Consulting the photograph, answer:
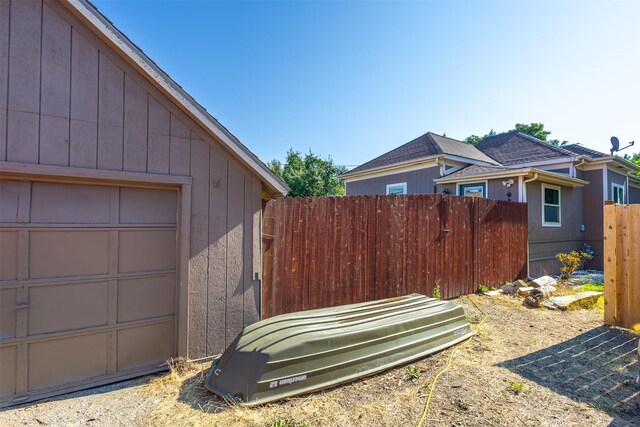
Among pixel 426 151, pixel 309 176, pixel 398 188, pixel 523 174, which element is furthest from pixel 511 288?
pixel 309 176

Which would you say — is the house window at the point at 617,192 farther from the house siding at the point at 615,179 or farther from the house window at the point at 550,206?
the house window at the point at 550,206

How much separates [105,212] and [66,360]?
158 centimetres

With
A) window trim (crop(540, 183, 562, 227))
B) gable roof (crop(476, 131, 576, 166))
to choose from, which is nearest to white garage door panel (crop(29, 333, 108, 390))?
window trim (crop(540, 183, 562, 227))

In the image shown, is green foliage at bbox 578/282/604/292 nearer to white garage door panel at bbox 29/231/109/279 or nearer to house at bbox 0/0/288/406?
house at bbox 0/0/288/406

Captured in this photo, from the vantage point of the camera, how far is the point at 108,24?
10.6 feet

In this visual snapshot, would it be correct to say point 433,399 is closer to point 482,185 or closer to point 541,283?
point 541,283

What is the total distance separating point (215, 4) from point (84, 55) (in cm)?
524

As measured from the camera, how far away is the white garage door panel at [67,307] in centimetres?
305

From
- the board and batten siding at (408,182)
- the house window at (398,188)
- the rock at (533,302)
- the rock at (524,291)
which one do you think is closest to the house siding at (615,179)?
the board and batten siding at (408,182)

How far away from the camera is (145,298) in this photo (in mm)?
3600

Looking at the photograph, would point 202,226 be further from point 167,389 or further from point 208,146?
point 167,389

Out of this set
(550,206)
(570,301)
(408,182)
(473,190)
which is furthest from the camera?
(408,182)

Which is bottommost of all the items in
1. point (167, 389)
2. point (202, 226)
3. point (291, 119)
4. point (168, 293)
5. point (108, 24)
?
point (167, 389)

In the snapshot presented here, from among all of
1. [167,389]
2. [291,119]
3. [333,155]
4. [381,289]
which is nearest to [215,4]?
[381,289]
